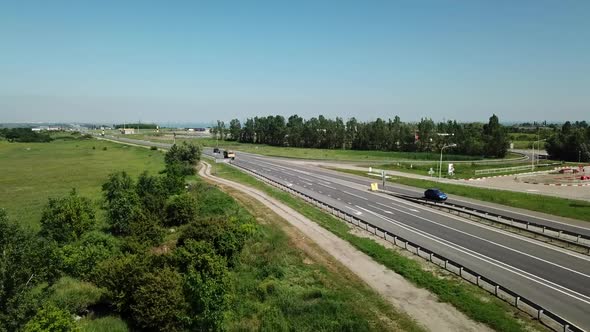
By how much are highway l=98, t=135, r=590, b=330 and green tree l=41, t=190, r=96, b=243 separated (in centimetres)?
2575

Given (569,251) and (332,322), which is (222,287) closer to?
(332,322)

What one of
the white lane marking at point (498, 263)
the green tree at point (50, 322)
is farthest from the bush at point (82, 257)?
the white lane marking at point (498, 263)

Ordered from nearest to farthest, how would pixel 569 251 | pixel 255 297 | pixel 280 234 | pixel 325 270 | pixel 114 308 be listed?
pixel 114 308
pixel 255 297
pixel 325 270
pixel 569 251
pixel 280 234

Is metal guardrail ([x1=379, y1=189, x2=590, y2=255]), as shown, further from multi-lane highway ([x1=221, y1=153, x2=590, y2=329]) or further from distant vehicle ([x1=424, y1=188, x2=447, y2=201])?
multi-lane highway ([x1=221, y1=153, x2=590, y2=329])

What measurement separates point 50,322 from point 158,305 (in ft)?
16.2

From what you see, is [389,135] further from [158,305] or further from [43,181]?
[158,305]

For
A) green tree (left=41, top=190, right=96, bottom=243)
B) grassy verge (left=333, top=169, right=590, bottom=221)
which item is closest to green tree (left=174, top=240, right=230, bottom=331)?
green tree (left=41, top=190, right=96, bottom=243)

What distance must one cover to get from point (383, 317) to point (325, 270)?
23.6 ft

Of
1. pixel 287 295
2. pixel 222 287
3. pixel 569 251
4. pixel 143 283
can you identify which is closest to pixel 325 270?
pixel 287 295

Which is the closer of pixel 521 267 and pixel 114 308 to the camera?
pixel 114 308

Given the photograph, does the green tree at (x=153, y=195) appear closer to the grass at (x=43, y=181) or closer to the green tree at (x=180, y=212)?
the green tree at (x=180, y=212)

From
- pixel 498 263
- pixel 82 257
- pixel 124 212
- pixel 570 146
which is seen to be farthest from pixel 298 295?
pixel 570 146

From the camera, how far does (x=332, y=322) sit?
65.2 ft

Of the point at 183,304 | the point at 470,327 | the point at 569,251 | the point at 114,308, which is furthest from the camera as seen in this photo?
the point at 569,251
